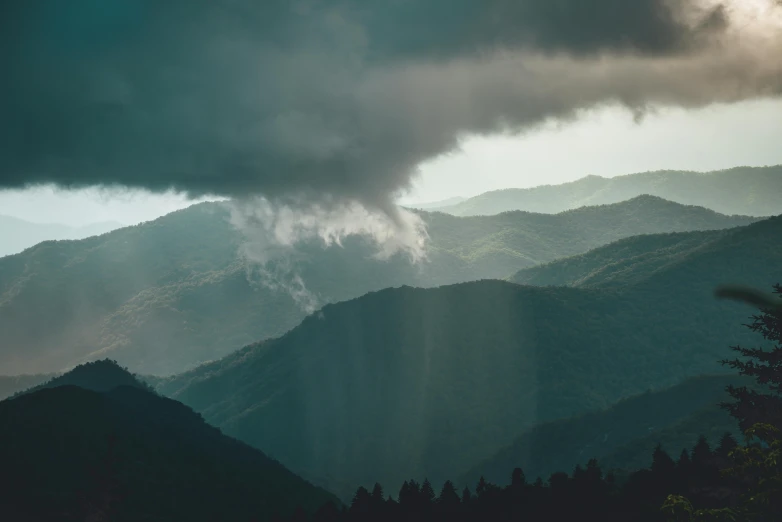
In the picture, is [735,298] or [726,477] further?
[726,477]

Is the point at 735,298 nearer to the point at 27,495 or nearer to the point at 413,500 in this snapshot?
the point at 413,500

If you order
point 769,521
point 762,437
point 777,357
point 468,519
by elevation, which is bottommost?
point 468,519

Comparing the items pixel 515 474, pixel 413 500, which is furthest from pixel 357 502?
pixel 515 474

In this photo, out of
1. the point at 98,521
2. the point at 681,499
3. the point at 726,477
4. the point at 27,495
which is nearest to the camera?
the point at 681,499

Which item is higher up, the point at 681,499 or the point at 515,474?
the point at 681,499

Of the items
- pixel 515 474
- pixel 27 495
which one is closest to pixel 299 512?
pixel 515 474

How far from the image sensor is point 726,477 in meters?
45.5

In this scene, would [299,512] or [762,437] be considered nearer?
[762,437]

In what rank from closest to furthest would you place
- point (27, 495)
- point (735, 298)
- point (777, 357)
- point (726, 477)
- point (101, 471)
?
point (735, 298) < point (726, 477) < point (777, 357) < point (101, 471) < point (27, 495)

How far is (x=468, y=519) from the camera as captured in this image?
167 m

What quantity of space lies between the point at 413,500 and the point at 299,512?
80.8 feet

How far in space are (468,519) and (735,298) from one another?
15629cm

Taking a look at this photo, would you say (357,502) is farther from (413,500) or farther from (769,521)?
(769,521)

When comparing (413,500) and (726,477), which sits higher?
(726,477)
